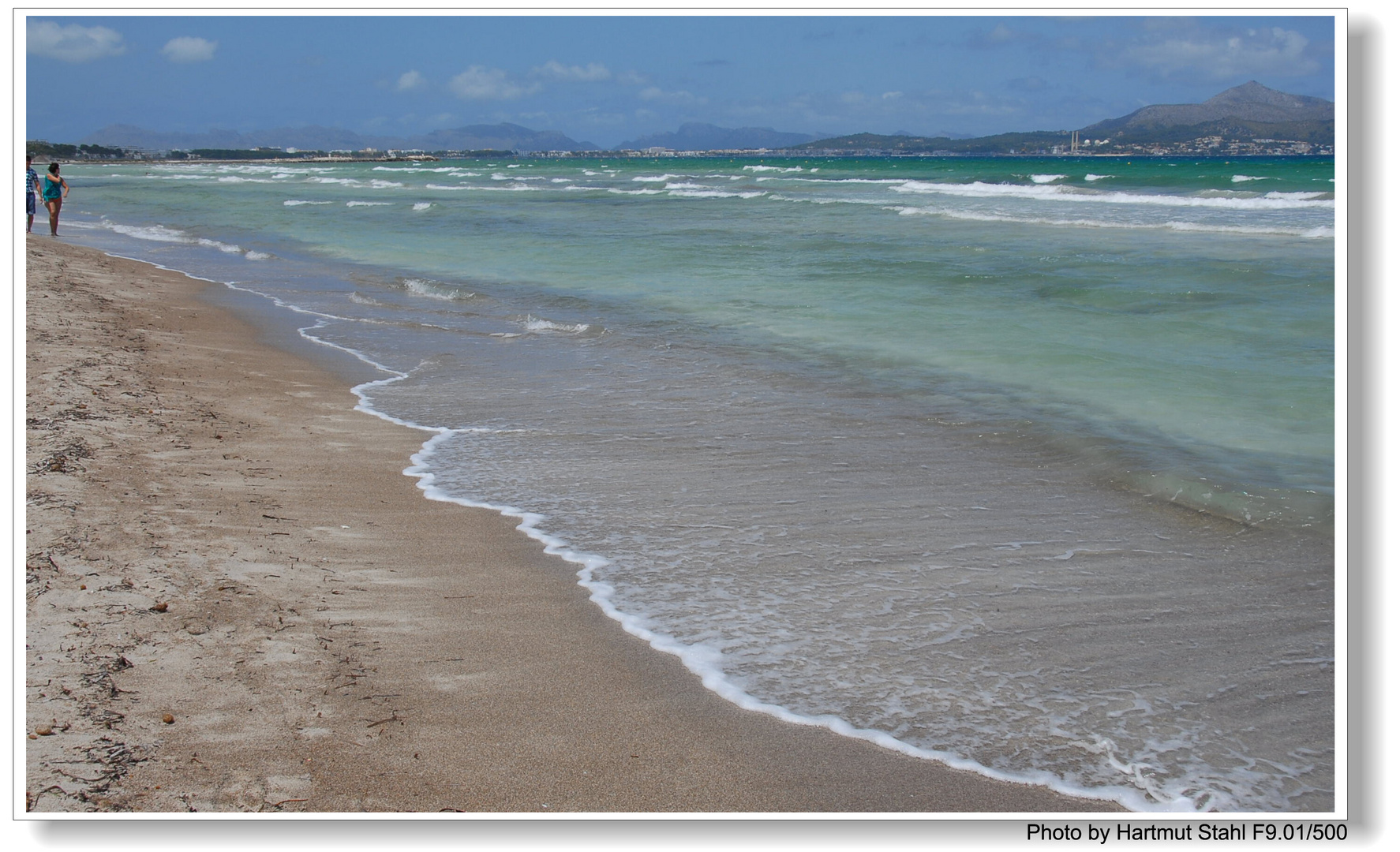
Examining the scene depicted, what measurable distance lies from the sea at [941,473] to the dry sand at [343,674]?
0.80 ft

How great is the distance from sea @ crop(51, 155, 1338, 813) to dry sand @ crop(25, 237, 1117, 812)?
24cm

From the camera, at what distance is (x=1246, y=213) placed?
25.4 metres

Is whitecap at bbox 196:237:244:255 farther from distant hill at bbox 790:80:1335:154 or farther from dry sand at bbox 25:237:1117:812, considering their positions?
dry sand at bbox 25:237:1117:812

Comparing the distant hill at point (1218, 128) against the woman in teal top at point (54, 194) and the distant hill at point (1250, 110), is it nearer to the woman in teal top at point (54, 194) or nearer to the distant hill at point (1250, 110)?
the distant hill at point (1250, 110)

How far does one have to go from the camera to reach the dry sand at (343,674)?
289 centimetres

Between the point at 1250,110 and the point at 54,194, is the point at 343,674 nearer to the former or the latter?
the point at 1250,110

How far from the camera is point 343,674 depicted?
3441mm

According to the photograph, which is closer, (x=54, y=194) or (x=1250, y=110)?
(x=1250, y=110)

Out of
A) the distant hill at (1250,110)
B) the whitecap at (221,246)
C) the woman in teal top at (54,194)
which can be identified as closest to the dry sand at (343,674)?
the distant hill at (1250,110)

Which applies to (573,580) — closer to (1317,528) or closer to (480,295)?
(1317,528)

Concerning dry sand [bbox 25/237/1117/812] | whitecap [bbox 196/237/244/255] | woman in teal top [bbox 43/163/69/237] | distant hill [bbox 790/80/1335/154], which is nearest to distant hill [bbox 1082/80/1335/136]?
distant hill [bbox 790/80/1335/154]

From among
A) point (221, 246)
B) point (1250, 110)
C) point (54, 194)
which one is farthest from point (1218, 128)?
point (54, 194)

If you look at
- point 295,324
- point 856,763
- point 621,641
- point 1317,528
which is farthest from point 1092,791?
point 295,324

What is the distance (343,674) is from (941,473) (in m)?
3.74
